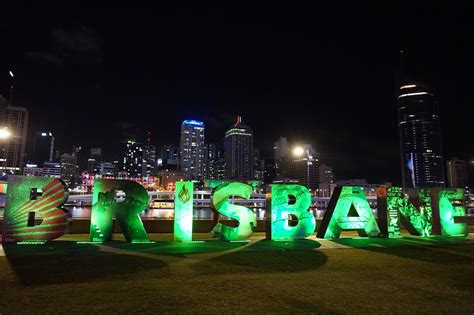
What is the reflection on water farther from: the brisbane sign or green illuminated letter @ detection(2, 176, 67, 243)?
green illuminated letter @ detection(2, 176, 67, 243)

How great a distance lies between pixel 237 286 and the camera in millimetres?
7273

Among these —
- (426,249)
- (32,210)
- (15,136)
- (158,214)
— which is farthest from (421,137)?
(15,136)

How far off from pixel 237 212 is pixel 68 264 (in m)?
7.94

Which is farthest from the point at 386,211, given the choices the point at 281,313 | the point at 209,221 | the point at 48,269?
the point at 48,269

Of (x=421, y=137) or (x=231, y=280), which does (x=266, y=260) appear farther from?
(x=421, y=137)

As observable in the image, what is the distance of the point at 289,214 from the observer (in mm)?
16047

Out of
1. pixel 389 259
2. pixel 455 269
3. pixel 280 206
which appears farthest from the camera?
pixel 280 206

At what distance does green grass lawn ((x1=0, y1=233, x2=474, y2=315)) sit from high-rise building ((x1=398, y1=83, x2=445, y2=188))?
164589mm

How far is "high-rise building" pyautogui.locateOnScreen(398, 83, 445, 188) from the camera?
157500mm

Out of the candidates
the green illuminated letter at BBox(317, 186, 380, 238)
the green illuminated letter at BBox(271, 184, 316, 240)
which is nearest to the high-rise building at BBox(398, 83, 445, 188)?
the green illuminated letter at BBox(317, 186, 380, 238)

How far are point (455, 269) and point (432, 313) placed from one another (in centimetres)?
475

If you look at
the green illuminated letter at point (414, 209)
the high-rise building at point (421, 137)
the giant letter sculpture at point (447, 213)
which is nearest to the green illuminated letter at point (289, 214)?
the green illuminated letter at point (414, 209)

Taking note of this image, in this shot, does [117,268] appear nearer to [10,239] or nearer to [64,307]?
[64,307]

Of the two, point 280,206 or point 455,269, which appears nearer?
point 455,269
